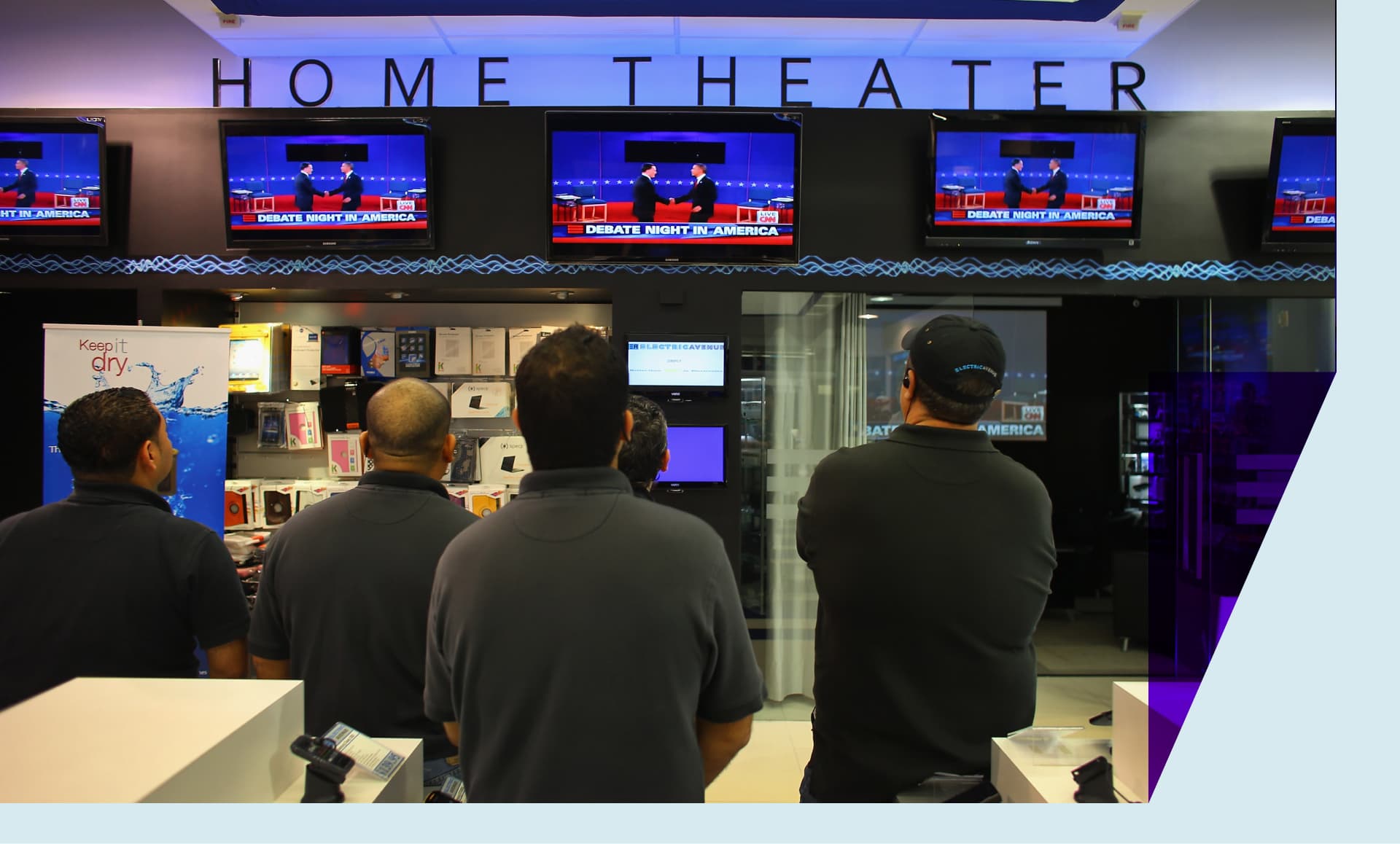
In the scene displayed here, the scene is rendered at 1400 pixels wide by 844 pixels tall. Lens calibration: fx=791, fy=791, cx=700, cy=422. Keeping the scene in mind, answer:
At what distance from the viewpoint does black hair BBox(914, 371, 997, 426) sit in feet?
5.25

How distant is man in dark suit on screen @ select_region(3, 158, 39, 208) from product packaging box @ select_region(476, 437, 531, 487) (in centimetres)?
228

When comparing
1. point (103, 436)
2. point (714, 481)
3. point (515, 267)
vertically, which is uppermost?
point (515, 267)

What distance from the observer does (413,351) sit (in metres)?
4.25

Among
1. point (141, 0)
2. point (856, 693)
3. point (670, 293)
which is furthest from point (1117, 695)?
point (141, 0)

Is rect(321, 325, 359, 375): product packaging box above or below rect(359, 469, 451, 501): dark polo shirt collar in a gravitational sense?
above

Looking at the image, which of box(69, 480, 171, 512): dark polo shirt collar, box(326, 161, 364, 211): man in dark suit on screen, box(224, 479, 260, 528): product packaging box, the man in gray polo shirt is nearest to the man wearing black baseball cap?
the man in gray polo shirt

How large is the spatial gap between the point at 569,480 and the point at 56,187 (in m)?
3.81

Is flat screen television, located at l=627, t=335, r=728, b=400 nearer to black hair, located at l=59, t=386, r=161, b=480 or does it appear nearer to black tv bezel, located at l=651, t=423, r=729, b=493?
black tv bezel, located at l=651, t=423, r=729, b=493

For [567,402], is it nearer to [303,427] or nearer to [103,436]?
[103,436]

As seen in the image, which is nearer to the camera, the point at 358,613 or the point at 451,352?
the point at 358,613

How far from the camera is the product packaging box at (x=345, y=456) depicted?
4262 millimetres

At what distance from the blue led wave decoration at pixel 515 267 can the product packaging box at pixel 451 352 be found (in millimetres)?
573

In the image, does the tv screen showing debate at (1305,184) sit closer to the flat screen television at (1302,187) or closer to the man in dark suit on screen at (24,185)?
the flat screen television at (1302,187)

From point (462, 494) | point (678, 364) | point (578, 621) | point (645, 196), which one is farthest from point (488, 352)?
point (578, 621)
